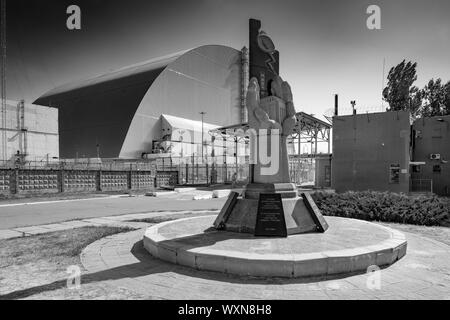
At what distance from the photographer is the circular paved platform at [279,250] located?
578 centimetres

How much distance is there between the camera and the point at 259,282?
217 inches

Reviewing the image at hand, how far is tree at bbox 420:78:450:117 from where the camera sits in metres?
52.1

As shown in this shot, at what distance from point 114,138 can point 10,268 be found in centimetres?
5538

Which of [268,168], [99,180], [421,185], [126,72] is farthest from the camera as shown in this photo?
[126,72]

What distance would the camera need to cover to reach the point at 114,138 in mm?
59312

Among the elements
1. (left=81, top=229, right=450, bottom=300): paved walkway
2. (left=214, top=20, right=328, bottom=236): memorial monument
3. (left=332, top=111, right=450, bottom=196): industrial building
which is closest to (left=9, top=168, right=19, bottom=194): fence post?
(left=81, top=229, right=450, bottom=300): paved walkway

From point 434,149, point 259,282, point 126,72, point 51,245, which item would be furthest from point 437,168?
point 126,72

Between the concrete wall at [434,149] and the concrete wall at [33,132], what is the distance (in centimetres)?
4598

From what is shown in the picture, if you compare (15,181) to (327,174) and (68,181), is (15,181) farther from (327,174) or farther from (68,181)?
(327,174)

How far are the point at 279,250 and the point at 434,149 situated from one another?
101 feet

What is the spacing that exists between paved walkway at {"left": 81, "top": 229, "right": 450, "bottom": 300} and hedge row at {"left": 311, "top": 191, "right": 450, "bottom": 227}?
224 inches

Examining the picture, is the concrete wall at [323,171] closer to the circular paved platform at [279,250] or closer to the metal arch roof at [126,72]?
the circular paved platform at [279,250]
